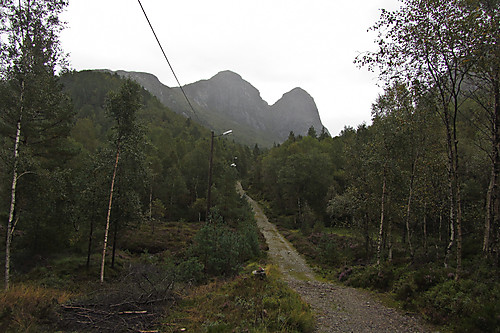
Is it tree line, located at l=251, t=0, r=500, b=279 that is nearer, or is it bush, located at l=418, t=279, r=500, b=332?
bush, located at l=418, t=279, r=500, b=332

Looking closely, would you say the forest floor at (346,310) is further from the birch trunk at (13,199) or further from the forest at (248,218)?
the birch trunk at (13,199)

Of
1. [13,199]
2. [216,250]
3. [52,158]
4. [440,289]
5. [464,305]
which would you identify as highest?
[52,158]

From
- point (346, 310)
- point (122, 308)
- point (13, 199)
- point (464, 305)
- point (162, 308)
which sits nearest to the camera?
point (464, 305)

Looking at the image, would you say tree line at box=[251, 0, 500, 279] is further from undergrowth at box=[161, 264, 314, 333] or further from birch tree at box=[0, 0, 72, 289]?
birch tree at box=[0, 0, 72, 289]

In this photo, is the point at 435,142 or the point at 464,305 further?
the point at 435,142

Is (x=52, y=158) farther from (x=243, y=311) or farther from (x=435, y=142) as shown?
(x=435, y=142)

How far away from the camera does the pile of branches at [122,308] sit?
6.92m

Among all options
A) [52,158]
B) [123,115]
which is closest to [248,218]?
[123,115]

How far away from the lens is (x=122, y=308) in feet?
26.5

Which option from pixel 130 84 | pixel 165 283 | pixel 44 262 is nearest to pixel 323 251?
→ pixel 165 283

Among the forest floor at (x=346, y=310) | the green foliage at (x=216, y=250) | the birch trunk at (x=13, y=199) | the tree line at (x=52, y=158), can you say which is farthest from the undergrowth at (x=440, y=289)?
the birch trunk at (x=13, y=199)

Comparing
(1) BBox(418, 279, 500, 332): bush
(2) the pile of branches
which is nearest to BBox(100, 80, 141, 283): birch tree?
(2) the pile of branches

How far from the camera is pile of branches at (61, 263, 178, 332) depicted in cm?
692

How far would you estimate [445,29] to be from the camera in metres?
9.46
